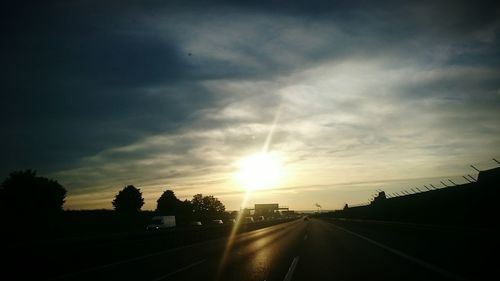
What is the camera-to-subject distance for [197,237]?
32.9 metres

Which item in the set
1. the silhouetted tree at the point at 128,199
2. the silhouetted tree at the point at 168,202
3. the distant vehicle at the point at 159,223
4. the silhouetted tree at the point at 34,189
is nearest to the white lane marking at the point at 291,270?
the distant vehicle at the point at 159,223

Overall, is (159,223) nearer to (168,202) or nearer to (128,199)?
(128,199)

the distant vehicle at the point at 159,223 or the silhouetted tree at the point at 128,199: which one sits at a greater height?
the silhouetted tree at the point at 128,199

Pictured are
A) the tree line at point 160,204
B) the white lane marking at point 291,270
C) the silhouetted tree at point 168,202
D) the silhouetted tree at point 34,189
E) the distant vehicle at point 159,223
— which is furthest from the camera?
the silhouetted tree at point 168,202

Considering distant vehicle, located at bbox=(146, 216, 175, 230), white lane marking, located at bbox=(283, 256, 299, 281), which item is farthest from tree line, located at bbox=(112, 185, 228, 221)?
white lane marking, located at bbox=(283, 256, 299, 281)

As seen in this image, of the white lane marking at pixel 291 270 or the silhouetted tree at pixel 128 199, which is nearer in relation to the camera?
the white lane marking at pixel 291 270

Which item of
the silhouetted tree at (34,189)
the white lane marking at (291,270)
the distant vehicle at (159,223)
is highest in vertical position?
the silhouetted tree at (34,189)

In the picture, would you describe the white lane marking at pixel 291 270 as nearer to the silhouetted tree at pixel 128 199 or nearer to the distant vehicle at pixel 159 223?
the distant vehicle at pixel 159 223

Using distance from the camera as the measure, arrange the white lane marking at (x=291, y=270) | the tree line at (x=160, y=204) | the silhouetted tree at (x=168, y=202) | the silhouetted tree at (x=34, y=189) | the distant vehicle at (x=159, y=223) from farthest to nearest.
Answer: the silhouetted tree at (x=168, y=202), the tree line at (x=160, y=204), the silhouetted tree at (x=34, y=189), the distant vehicle at (x=159, y=223), the white lane marking at (x=291, y=270)

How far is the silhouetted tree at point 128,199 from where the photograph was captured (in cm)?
13712

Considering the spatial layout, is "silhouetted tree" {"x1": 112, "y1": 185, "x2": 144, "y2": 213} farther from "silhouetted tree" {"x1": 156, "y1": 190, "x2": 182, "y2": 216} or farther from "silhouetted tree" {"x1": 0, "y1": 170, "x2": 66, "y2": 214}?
"silhouetted tree" {"x1": 0, "y1": 170, "x2": 66, "y2": 214}

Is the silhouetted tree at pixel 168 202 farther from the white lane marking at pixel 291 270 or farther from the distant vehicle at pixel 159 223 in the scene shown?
the white lane marking at pixel 291 270

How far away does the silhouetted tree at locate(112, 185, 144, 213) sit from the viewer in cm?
13712

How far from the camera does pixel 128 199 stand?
452 feet
